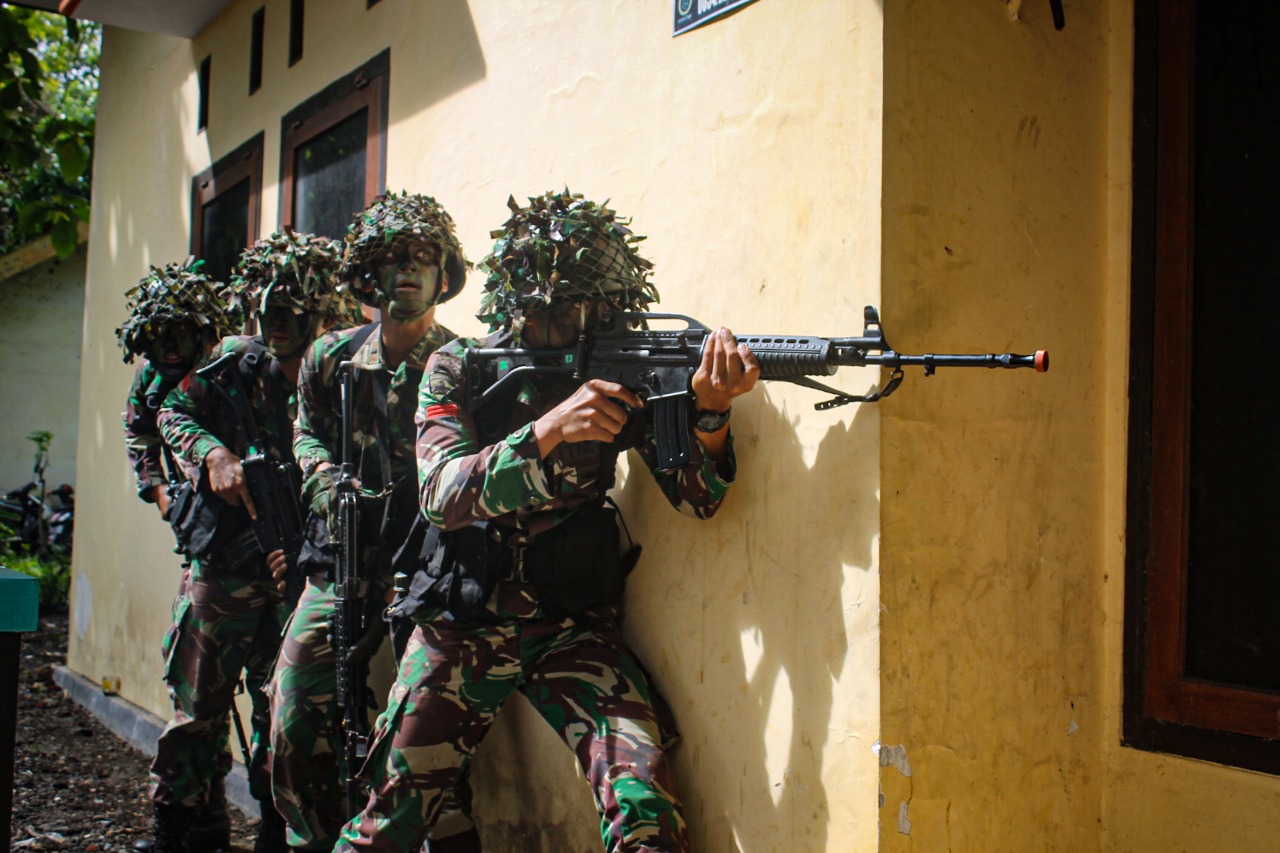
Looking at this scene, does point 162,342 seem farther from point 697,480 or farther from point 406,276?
point 697,480

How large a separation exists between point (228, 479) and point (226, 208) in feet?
8.28

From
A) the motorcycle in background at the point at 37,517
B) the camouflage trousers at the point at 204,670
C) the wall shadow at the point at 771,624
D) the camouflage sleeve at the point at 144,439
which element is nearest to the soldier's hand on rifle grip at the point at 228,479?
the camouflage trousers at the point at 204,670

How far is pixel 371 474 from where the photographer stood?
3699 mm

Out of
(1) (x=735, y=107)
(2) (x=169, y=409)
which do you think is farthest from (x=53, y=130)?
(1) (x=735, y=107)

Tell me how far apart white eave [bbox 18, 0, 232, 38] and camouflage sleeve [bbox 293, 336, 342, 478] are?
3510 millimetres

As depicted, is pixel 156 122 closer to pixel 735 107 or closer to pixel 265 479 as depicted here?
pixel 265 479

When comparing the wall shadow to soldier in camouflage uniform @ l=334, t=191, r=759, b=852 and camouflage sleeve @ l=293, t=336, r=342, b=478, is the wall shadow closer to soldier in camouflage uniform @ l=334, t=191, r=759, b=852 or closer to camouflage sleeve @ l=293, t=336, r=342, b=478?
soldier in camouflage uniform @ l=334, t=191, r=759, b=852

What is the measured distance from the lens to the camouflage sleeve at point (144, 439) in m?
5.03

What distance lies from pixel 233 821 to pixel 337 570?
2.23 meters

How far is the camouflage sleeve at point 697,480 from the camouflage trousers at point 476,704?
438 millimetres

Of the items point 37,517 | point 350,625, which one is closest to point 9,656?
point 350,625

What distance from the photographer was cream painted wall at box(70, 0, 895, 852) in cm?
258

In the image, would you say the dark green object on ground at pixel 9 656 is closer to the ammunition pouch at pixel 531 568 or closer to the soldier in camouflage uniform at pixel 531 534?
the soldier in camouflage uniform at pixel 531 534

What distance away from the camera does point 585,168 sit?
353 centimetres
